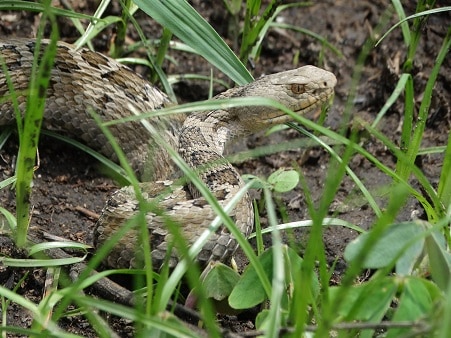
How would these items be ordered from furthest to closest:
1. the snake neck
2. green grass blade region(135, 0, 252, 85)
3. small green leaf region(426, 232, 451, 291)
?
the snake neck
green grass blade region(135, 0, 252, 85)
small green leaf region(426, 232, 451, 291)

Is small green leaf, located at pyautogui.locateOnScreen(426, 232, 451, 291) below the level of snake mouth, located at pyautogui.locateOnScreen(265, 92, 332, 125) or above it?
below

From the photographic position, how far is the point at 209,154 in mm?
4875

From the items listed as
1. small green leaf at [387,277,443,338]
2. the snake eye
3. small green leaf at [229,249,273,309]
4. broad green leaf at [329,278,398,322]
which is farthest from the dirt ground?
small green leaf at [387,277,443,338]

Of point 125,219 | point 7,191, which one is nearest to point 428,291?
point 125,219

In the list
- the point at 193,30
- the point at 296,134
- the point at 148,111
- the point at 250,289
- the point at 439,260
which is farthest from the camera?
the point at 296,134

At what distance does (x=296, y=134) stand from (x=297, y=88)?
879mm

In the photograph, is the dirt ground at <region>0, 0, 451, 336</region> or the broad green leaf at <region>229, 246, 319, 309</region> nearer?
the broad green leaf at <region>229, 246, 319, 309</region>

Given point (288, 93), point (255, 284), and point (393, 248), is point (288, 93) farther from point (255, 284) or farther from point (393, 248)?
point (393, 248)

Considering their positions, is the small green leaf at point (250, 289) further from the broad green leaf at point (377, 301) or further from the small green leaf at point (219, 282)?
the broad green leaf at point (377, 301)

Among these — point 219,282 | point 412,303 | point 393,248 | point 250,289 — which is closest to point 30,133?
point 219,282

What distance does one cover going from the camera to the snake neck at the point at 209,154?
14.8ft

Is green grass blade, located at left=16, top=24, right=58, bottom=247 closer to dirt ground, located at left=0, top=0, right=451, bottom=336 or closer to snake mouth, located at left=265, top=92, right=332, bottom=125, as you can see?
dirt ground, located at left=0, top=0, right=451, bottom=336

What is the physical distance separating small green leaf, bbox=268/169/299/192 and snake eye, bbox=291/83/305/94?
1.01 m

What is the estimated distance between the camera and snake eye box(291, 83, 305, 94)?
5121mm
